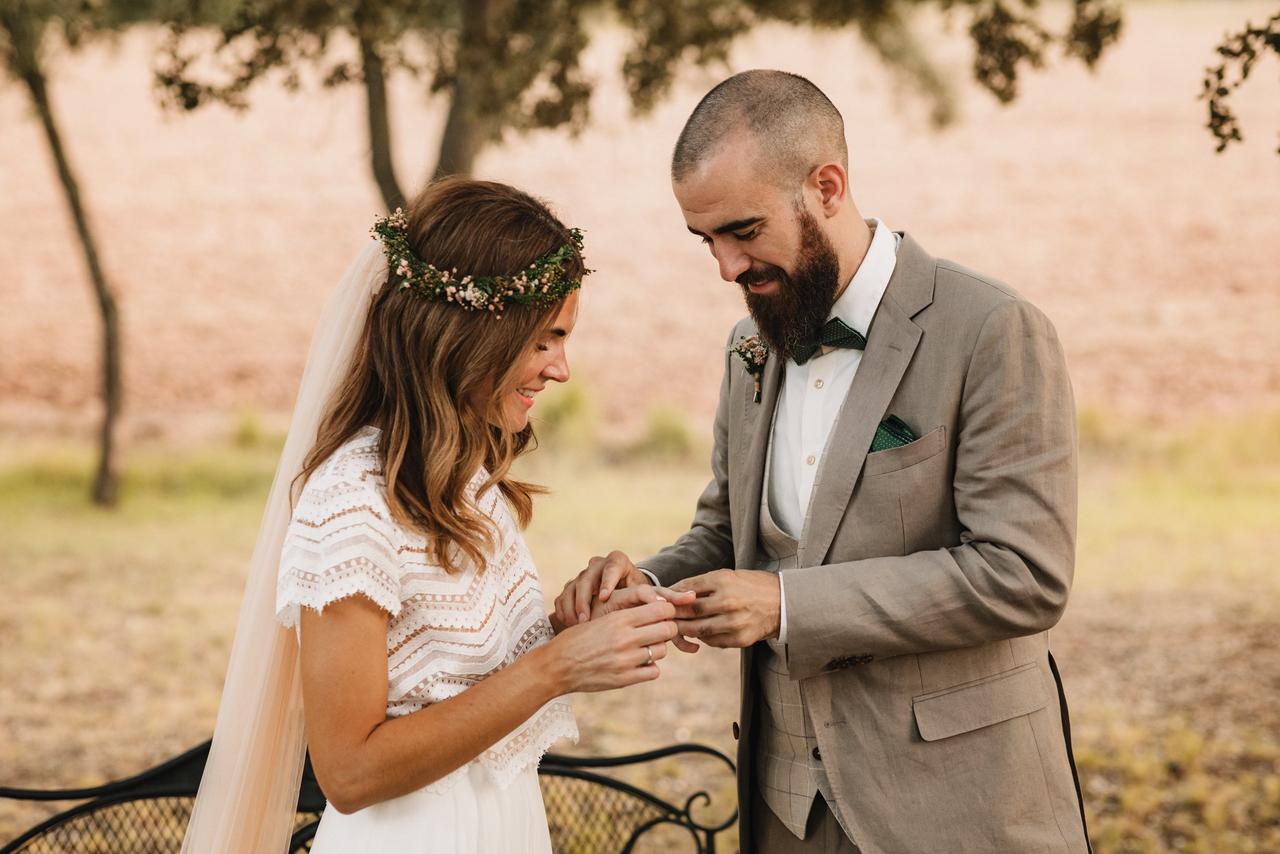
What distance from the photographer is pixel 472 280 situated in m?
2.28

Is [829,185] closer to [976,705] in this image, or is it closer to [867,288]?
[867,288]

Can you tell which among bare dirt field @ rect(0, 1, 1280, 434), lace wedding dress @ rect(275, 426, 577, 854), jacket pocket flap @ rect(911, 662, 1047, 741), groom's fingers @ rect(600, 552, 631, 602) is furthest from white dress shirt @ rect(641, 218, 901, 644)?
bare dirt field @ rect(0, 1, 1280, 434)

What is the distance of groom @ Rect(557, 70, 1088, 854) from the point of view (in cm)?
232

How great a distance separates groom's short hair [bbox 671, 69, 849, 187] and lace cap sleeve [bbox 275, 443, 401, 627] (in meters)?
1.00

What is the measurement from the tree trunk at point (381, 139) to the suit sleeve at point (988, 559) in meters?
3.36

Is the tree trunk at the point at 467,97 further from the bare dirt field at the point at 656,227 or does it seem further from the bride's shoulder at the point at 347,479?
the bare dirt field at the point at 656,227

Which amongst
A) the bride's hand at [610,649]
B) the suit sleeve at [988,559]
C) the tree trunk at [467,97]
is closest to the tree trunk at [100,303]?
the tree trunk at [467,97]

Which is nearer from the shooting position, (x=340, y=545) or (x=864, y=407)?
(x=340, y=545)

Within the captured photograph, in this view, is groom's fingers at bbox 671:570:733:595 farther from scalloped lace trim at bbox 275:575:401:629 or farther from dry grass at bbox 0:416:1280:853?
dry grass at bbox 0:416:1280:853

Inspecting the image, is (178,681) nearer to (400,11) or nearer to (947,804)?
(400,11)

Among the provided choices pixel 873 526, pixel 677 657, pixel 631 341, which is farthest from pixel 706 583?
pixel 631 341

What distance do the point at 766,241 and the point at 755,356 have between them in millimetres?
305

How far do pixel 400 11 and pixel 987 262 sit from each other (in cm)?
982

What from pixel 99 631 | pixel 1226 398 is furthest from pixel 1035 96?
pixel 99 631
